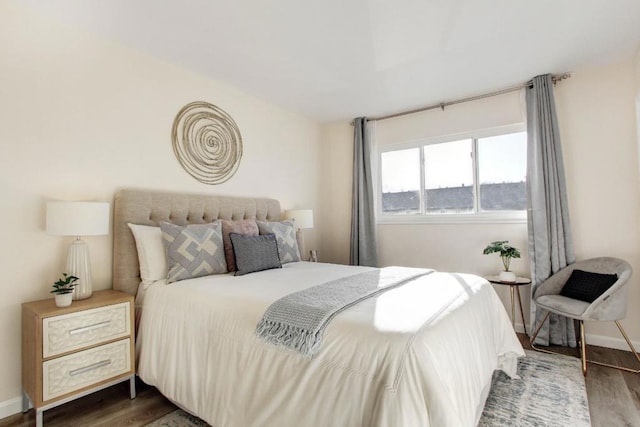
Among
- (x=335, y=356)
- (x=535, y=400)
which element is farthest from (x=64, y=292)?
(x=535, y=400)

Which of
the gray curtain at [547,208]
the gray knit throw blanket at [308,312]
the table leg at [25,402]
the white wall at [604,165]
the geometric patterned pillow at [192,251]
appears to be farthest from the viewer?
the gray curtain at [547,208]

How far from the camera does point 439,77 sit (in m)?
3.01

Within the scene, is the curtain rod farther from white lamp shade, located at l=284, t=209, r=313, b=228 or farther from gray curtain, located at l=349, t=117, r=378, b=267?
white lamp shade, located at l=284, t=209, r=313, b=228

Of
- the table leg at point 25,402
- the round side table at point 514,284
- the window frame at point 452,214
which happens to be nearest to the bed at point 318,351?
the table leg at point 25,402

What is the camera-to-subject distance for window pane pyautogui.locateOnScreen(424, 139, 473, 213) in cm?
360

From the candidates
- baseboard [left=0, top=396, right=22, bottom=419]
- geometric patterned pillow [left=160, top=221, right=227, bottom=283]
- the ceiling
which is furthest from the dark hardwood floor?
the ceiling

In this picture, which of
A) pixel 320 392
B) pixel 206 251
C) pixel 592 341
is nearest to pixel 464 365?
pixel 320 392

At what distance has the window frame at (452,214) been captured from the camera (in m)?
3.28

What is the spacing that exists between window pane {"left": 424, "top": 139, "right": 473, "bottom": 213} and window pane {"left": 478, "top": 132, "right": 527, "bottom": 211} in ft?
0.44

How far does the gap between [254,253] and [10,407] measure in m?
1.68

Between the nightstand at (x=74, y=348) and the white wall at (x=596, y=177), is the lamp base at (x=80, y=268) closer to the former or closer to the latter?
the nightstand at (x=74, y=348)

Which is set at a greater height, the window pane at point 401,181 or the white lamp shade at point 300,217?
the window pane at point 401,181

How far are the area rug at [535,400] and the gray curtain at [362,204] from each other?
1.93m

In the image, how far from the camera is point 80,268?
199 cm
